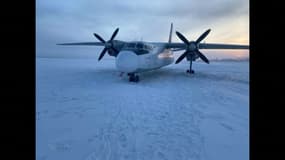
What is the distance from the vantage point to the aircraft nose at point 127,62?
1129 cm

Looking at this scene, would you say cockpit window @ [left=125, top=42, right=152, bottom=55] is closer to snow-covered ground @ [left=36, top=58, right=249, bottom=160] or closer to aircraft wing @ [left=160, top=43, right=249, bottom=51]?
snow-covered ground @ [left=36, top=58, right=249, bottom=160]

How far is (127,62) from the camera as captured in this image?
37.0 ft

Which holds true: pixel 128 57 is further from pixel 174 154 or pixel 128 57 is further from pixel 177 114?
pixel 174 154

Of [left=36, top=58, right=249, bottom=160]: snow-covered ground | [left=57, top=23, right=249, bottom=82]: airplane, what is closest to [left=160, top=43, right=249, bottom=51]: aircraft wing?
[left=57, top=23, right=249, bottom=82]: airplane

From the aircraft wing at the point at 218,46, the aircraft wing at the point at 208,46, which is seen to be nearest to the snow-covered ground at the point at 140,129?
the aircraft wing at the point at 208,46

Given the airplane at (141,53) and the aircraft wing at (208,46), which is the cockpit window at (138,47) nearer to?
the airplane at (141,53)

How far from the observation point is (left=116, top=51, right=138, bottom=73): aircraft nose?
11.3 m

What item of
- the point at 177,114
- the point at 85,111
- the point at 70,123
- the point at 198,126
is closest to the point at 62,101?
the point at 85,111

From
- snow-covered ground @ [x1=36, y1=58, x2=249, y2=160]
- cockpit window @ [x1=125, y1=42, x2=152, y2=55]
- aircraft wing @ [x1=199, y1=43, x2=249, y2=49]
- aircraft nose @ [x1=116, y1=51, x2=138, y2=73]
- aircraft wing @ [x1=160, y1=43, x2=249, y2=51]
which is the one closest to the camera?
snow-covered ground @ [x1=36, y1=58, x2=249, y2=160]

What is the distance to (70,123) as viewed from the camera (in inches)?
195

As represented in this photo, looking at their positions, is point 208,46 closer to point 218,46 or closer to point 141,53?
point 218,46

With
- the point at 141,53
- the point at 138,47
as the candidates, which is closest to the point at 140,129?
the point at 141,53

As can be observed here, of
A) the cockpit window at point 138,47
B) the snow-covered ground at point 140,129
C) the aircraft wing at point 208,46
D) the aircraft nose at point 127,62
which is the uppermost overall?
the aircraft wing at point 208,46
